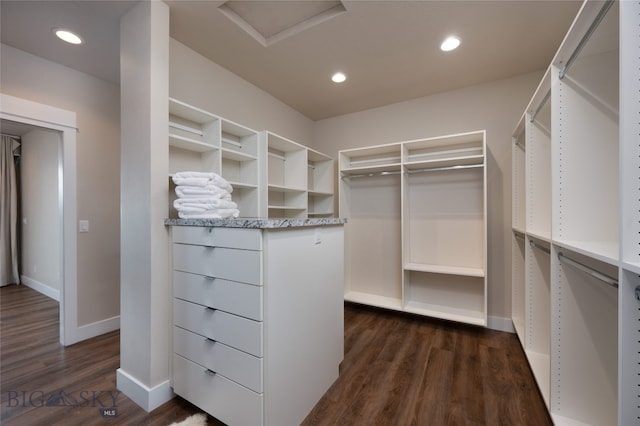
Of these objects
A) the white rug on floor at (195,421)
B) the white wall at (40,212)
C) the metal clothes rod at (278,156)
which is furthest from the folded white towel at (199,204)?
the white wall at (40,212)

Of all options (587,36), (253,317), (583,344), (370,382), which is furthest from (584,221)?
(253,317)

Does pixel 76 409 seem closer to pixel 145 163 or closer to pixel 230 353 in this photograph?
pixel 230 353

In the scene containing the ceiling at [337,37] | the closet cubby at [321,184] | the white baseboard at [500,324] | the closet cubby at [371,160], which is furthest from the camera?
the closet cubby at [321,184]

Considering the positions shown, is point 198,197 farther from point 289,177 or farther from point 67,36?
point 67,36

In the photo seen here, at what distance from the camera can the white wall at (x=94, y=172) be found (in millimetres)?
2355

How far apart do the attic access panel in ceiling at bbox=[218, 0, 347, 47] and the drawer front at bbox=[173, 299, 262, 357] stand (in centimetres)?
197

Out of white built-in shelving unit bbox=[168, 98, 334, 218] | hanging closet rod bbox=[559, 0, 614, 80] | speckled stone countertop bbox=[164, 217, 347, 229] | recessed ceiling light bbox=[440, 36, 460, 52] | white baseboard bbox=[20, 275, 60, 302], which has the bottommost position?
white baseboard bbox=[20, 275, 60, 302]

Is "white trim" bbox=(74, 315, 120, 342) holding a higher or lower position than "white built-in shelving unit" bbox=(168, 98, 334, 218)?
lower

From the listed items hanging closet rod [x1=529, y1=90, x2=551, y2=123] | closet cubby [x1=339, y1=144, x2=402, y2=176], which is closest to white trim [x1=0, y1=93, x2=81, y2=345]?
closet cubby [x1=339, y1=144, x2=402, y2=176]

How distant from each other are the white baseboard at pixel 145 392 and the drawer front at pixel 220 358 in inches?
9.7

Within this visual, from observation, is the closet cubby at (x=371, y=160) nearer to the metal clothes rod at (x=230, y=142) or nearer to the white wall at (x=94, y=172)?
the metal clothes rod at (x=230, y=142)

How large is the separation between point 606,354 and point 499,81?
254 centimetres

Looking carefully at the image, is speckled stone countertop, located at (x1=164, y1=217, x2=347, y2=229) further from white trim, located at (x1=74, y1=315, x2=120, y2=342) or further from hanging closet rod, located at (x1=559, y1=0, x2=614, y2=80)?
white trim, located at (x1=74, y1=315, x2=120, y2=342)

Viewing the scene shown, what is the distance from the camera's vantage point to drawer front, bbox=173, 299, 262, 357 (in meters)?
1.19
